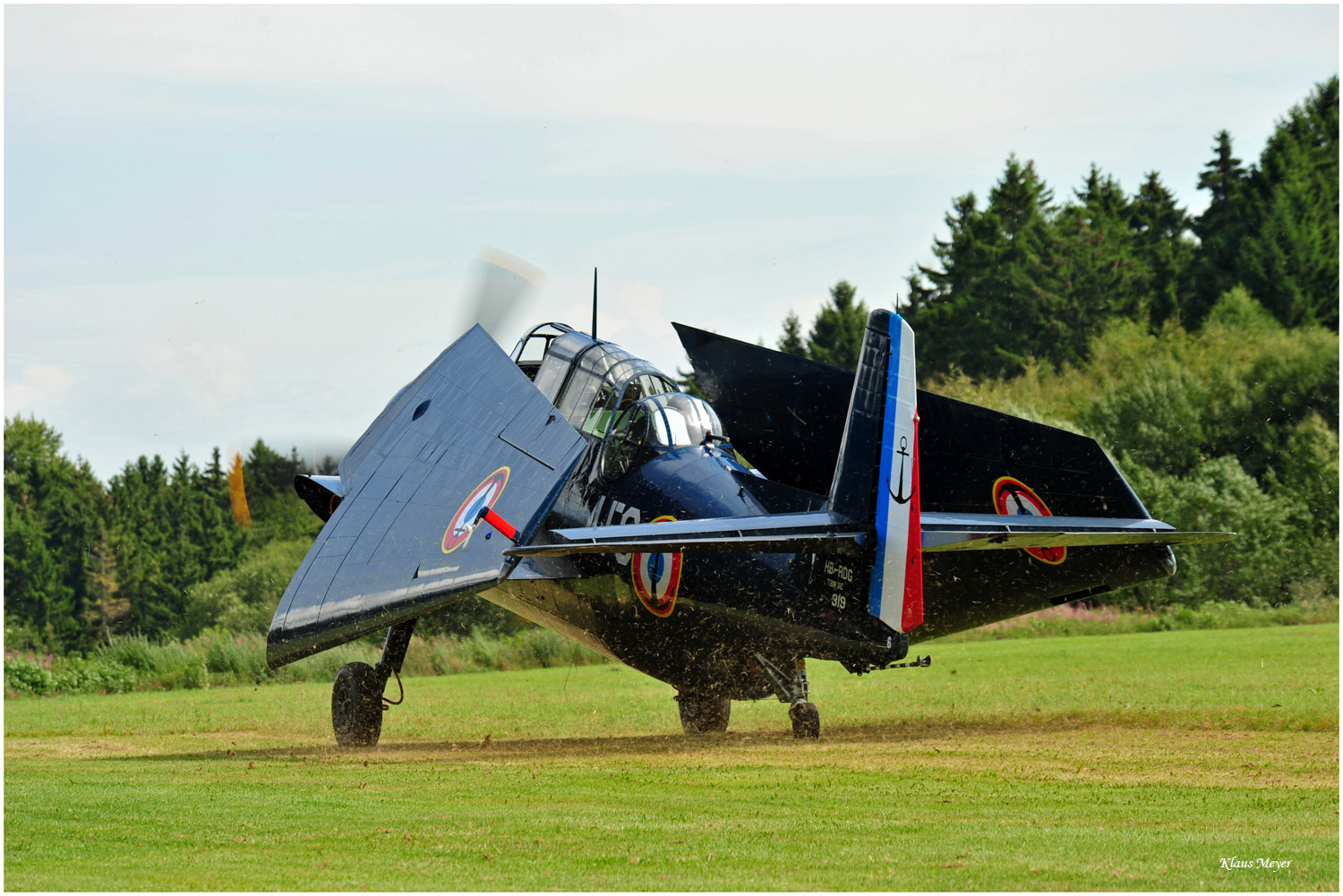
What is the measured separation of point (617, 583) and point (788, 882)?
560 cm

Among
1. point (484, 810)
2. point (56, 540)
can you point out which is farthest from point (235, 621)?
point (484, 810)

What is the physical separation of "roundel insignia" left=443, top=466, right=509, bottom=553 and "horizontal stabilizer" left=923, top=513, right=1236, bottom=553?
356cm

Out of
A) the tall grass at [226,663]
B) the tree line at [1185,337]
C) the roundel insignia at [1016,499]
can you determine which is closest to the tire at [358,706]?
the roundel insignia at [1016,499]

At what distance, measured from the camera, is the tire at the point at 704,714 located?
14.3m

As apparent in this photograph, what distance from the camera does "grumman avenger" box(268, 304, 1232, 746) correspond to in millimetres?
10188

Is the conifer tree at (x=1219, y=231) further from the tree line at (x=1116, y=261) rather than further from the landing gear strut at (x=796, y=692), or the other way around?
the landing gear strut at (x=796, y=692)

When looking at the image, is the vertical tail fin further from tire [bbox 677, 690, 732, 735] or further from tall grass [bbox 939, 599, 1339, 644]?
tall grass [bbox 939, 599, 1339, 644]

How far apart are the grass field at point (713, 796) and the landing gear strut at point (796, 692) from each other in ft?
1.09

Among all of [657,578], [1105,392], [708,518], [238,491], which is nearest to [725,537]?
[708,518]

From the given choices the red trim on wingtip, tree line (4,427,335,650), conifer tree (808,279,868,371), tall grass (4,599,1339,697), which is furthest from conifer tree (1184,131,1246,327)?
the red trim on wingtip

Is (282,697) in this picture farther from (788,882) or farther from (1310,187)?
(1310,187)

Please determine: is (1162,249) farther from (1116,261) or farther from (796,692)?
(796,692)

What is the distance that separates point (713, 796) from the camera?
9.38 meters

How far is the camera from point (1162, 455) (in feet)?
142
